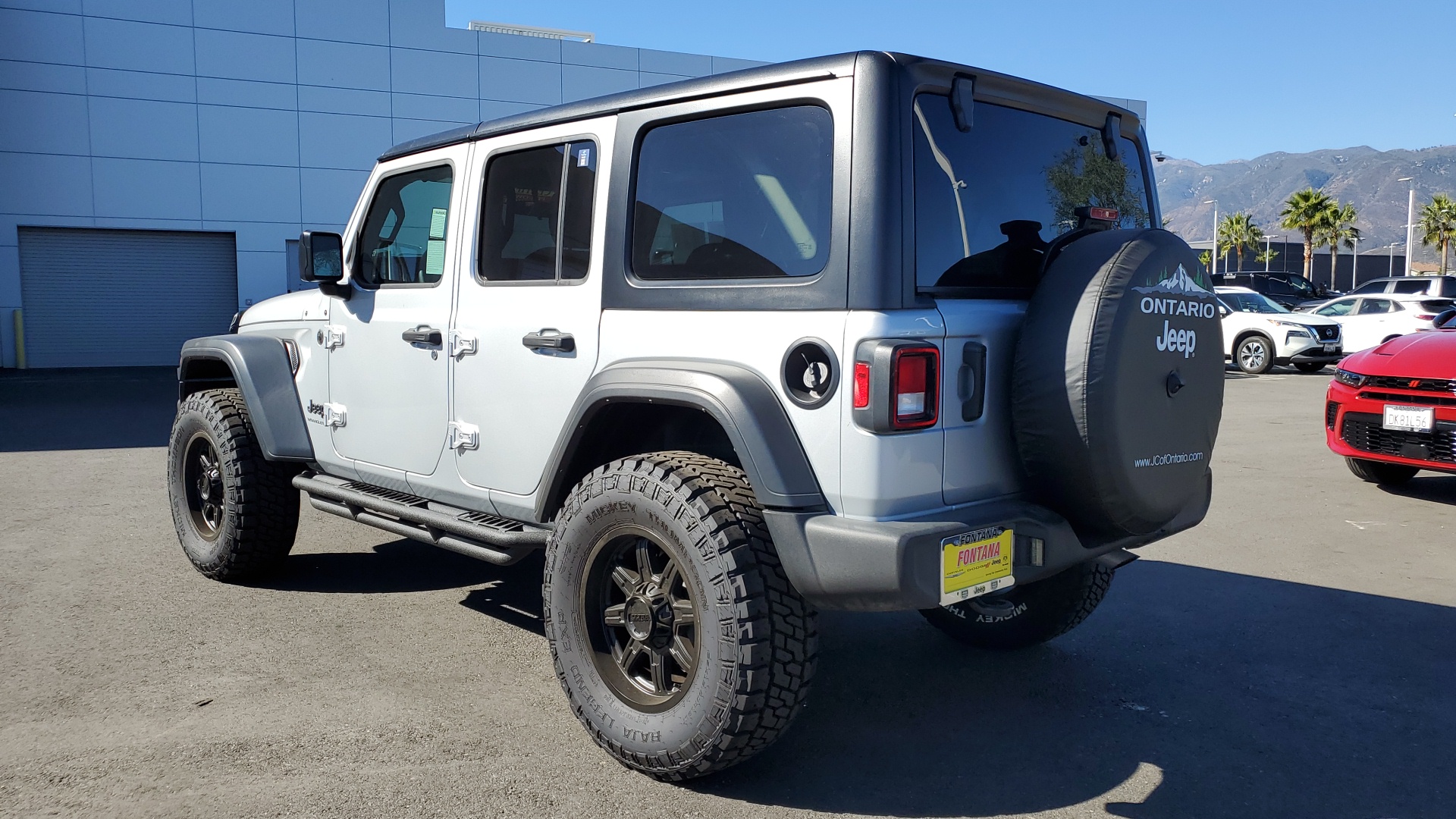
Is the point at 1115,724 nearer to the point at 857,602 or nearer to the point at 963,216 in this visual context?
the point at 857,602

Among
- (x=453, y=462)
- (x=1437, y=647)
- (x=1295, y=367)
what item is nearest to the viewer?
(x=453, y=462)

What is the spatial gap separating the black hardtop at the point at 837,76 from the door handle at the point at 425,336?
744 mm

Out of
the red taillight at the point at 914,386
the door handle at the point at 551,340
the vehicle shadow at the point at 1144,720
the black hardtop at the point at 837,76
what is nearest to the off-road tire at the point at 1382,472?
the vehicle shadow at the point at 1144,720

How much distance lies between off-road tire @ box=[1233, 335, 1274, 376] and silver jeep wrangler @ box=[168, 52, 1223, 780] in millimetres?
17235

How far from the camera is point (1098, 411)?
2.86m

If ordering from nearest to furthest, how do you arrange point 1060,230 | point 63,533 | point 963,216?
1. point 963,216
2. point 1060,230
3. point 63,533

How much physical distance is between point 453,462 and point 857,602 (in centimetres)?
188

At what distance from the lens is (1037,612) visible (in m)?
4.07

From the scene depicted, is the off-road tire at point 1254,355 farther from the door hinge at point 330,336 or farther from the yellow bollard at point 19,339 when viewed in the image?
the yellow bollard at point 19,339

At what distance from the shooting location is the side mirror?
14.7 feet

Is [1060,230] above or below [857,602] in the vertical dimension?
above

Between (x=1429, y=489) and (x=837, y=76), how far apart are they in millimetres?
7045

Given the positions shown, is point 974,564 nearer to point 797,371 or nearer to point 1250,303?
point 797,371

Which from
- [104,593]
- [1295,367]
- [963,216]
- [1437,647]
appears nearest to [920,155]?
[963,216]
